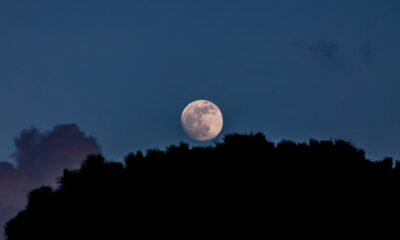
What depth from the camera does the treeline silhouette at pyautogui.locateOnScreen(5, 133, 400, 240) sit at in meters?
34.0

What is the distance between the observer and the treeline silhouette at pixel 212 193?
34.0 m

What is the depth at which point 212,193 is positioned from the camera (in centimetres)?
3488

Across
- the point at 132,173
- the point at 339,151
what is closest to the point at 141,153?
the point at 132,173

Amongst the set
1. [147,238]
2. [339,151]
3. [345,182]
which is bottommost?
[147,238]

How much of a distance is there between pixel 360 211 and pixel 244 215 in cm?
855

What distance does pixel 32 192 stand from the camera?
41.0 metres

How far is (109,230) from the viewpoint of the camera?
34469 mm

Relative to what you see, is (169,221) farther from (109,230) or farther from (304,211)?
(304,211)

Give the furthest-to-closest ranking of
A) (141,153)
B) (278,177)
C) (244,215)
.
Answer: (141,153)
(278,177)
(244,215)

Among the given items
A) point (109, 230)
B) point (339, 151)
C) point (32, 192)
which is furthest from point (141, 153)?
point (339, 151)

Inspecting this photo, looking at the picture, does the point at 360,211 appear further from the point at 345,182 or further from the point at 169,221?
the point at 169,221

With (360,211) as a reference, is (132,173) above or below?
above

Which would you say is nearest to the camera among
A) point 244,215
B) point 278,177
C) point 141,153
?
point 244,215

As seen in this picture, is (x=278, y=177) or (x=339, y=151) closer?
(x=278, y=177)
